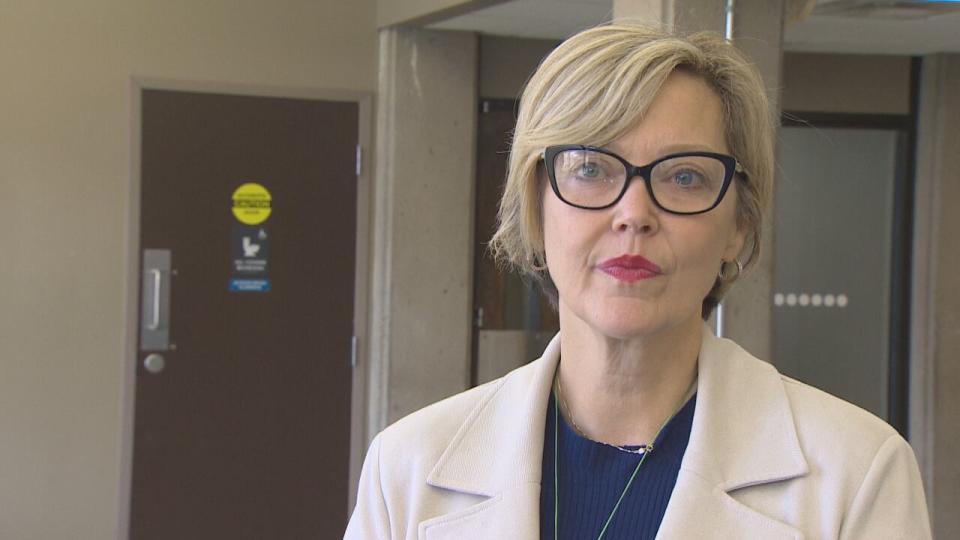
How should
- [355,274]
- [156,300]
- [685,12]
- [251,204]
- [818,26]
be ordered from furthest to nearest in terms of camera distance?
[355,274]
[251,204]
[156,300]
[818,26]
[685,12]

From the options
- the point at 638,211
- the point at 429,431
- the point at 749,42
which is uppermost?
the point at 749,42

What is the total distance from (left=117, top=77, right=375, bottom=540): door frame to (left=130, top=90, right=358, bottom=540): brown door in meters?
0.03

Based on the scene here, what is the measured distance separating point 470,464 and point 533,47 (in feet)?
15.3

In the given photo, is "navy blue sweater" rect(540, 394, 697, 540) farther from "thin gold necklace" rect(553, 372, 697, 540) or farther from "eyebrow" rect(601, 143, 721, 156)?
"eyebrow" rect(601, 143, 721, 156)

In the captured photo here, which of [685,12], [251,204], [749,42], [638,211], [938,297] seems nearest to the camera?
[638,211]

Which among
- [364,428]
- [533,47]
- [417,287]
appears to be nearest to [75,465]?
[364,428]

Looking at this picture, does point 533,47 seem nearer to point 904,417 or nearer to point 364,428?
point 364,428

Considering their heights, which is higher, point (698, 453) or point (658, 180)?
point (658, 180)

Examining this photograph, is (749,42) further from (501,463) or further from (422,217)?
(501,463)

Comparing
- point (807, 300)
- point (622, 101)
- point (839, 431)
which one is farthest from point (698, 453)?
point (807, 300)

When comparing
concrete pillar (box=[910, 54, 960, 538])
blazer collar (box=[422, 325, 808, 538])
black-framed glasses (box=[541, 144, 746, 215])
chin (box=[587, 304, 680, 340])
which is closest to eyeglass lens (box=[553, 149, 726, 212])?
black-framed glasses (box=[541, 144, 746, 215])

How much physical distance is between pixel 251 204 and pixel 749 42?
271 cm

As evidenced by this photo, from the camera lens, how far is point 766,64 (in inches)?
148

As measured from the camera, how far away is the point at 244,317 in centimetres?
566
